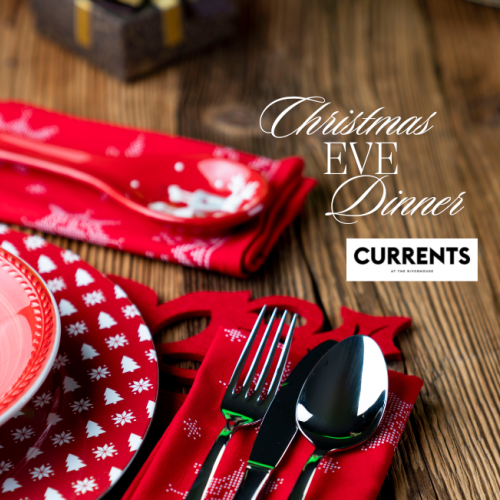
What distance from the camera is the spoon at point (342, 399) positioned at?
14.9 inches

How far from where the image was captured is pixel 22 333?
0.37 m

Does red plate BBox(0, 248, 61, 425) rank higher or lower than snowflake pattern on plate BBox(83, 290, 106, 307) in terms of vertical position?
lower

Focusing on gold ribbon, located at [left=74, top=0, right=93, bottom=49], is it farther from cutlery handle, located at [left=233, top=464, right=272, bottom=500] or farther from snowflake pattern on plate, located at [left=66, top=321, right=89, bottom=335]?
cutlery handle, located at [left=233, top=464, right=272, bottom=500]

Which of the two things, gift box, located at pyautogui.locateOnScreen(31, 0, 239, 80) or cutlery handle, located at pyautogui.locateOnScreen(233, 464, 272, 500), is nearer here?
cutlery handle, located at pyautogui.locateOnScreen(233, 464, 272, 500)

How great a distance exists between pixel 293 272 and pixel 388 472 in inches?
8.8

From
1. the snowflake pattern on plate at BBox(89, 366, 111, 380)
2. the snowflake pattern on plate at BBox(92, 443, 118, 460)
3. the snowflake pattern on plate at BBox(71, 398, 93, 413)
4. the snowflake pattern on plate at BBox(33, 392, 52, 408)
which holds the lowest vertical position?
the snowflake pattern on plate at BBox(92, 443, 118, 460)

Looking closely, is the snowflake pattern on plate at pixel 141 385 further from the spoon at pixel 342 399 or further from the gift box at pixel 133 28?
the gift box at pixel 133 28

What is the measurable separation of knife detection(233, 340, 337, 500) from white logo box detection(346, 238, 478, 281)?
0.56 feet

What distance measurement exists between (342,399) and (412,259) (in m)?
0.24

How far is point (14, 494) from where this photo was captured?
335mm

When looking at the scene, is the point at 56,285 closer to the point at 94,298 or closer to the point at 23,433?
the point at 94,298

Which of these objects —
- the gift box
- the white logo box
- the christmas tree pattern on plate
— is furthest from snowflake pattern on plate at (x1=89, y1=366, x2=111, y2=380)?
the gift box

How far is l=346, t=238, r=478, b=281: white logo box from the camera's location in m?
0.58

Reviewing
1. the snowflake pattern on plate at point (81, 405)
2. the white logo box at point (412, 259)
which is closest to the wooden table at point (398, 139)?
the white logo box at point (412, 259)
